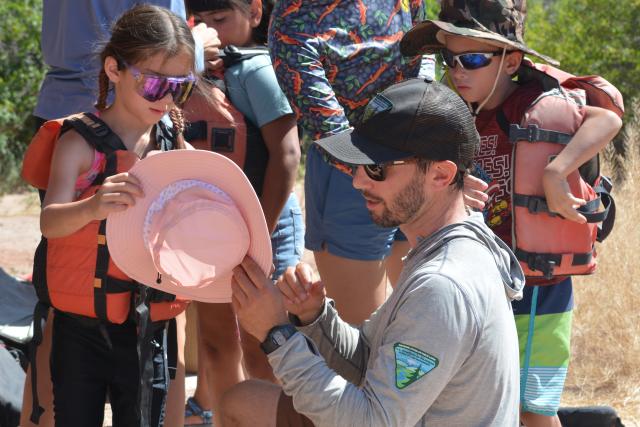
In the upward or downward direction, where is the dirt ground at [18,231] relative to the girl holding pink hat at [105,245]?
Answer: downward

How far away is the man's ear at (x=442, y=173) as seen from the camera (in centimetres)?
273

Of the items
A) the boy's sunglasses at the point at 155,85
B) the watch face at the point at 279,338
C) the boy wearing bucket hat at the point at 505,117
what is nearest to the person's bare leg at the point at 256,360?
the boy wearing bucket hat at the point at 505,117

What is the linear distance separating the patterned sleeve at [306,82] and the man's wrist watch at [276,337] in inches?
49.3

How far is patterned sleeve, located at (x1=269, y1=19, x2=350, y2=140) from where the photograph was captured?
3838 mm

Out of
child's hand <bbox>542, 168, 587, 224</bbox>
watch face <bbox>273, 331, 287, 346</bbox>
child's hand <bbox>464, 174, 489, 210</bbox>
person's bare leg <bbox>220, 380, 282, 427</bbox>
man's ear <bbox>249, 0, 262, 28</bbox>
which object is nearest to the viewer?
watch face <bbox>273, 331, 287, 346</bbox>

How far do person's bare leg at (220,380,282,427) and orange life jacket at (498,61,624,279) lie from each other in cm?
124

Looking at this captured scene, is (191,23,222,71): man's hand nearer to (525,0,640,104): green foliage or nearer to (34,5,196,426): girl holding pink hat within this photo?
(34,5,196,426): girl holding pink hat

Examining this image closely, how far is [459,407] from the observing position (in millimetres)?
2604

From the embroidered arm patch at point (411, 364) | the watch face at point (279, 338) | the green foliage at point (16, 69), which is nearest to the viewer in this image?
the embroidered arm patch at point (411, 364)

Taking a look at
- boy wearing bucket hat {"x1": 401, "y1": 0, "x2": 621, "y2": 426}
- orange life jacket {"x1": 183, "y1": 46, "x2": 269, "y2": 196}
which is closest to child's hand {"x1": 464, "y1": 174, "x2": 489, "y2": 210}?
boy wearing bucket hat {"x1": 401, "y1": 0, "x2": 621, "y2": 426}

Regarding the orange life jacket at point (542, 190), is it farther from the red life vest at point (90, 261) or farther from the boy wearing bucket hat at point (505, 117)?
the red life vest at point (90, 261)

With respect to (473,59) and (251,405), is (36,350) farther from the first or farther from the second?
(473,59)

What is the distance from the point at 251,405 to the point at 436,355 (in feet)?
2.39

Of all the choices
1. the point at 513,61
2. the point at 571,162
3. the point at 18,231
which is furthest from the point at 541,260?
the point at 18,231
